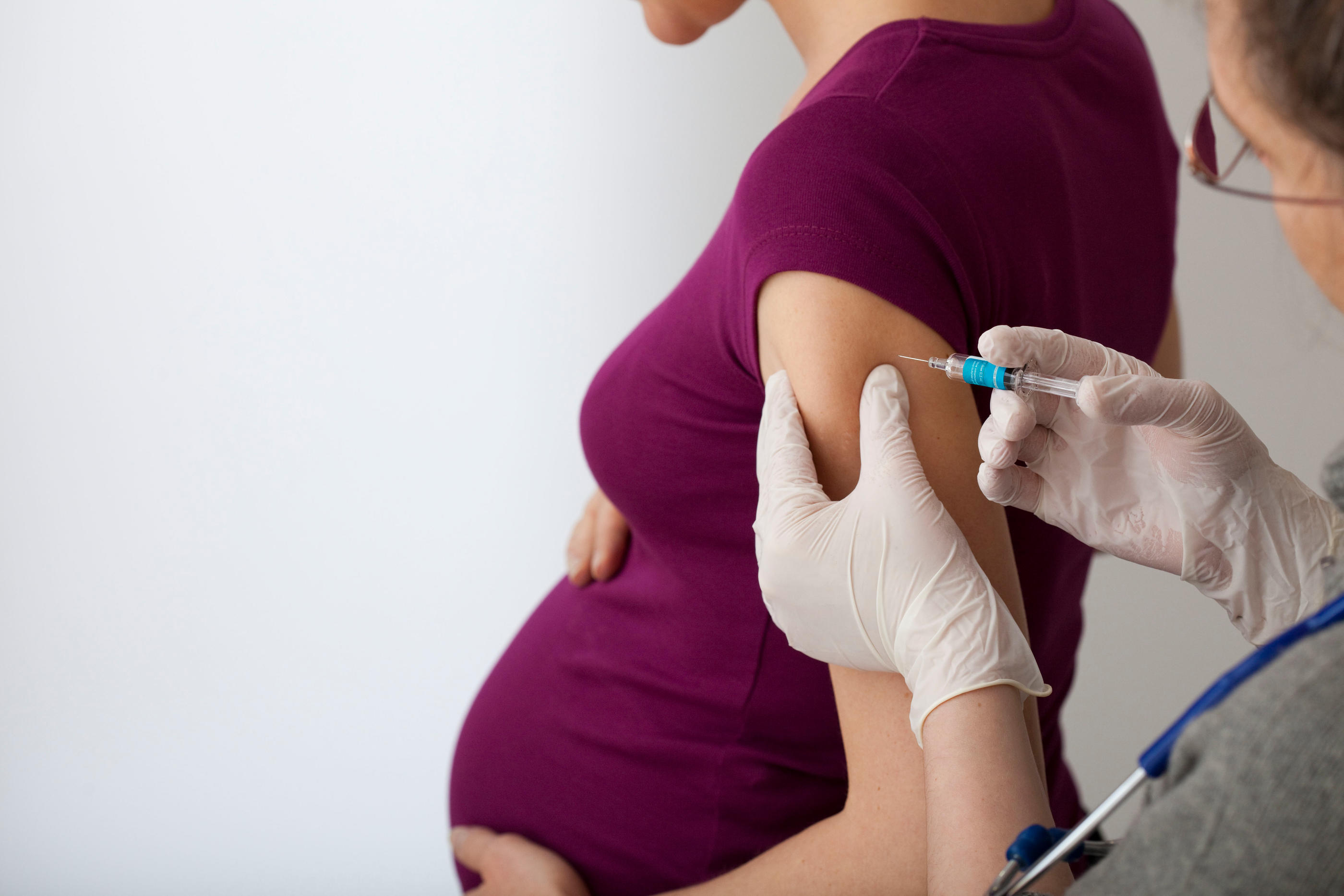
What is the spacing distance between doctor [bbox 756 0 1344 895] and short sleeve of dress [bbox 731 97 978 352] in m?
0.07

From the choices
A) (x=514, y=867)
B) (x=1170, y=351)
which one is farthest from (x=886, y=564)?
(x=1170, y=351)

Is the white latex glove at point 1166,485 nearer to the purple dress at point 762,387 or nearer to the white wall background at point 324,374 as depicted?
the purple dress at point 762,387

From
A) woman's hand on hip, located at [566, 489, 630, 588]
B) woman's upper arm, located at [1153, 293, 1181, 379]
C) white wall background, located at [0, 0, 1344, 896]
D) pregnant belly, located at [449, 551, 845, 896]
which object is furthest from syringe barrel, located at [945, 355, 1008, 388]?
white wall background, located at [0, 0, 1344, 896]

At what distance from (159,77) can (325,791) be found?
61.9 inches

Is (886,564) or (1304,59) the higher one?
(1304,59)

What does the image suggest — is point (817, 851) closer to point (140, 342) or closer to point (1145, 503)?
point (1145, 503)

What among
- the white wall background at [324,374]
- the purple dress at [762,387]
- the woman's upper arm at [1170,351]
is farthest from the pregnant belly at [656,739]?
the white wall background at [324,374]

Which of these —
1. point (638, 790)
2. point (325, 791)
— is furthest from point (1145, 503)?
point (325, 791)

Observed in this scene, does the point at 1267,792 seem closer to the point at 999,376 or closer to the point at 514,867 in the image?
the point at 999,376

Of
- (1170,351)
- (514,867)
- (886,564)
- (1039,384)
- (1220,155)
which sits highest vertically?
(1220,155)

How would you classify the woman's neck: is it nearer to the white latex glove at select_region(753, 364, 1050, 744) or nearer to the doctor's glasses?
the doctor's glasses

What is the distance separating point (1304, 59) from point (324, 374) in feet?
6.12

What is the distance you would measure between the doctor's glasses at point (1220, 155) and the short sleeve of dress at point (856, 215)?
0.18 metres

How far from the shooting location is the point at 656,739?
3.31ft
